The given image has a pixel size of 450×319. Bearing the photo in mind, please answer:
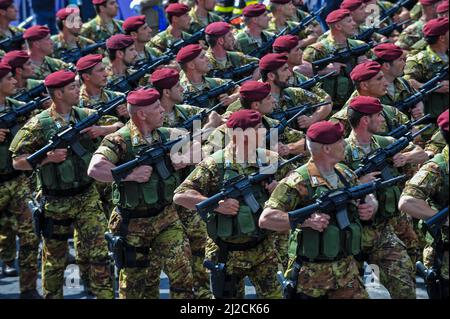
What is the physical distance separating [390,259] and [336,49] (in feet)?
16.1

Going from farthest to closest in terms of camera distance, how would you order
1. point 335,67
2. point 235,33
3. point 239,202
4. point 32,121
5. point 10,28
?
point 10,28
point 235,33
point 335,67
point 32,121
point 239,202

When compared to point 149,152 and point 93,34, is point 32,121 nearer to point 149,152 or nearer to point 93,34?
point 149,152

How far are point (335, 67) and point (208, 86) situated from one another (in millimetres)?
1957

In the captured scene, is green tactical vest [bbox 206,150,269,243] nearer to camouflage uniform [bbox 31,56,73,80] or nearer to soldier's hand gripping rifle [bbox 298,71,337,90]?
soldier's hand gripping rifle [bbox 298,71,337,90]

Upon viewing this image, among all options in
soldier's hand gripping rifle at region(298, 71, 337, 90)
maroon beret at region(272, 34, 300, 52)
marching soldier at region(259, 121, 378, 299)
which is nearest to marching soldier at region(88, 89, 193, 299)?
marching soldier at region(259, 121, 378, 299)

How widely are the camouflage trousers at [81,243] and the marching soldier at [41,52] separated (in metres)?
3.85

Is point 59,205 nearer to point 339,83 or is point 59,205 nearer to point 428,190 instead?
point 428,190

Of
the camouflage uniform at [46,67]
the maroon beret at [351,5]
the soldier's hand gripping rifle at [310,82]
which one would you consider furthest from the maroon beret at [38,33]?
the maroon beret at [351,5]

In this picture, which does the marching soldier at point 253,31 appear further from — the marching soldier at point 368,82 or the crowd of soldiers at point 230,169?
the marching soldier at point 368,82

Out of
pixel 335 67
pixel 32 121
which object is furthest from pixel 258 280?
pixel 335 67

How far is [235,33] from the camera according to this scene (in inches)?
643

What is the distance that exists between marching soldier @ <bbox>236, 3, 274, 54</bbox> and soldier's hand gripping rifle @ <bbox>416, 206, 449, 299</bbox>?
650 cm

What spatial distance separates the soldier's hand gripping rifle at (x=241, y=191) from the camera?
397 inches

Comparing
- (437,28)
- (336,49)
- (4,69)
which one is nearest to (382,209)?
(437,28)
